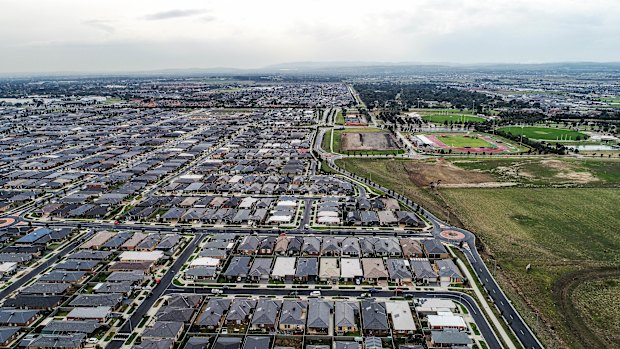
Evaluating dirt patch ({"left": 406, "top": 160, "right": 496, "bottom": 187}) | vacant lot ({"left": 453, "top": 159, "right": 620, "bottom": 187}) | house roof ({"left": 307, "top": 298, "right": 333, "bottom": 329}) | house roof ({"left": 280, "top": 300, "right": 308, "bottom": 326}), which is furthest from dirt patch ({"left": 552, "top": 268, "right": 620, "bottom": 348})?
vacant lot ({"left": 453, "top": 159, "right": 620, "bottom": 187})

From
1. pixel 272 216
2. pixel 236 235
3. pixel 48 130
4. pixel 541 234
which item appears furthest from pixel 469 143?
pixel 48 130

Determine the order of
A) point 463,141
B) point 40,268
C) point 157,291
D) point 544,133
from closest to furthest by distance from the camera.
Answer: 1. point 157,291
2. point 40,268
3. point 463,141
4. point 544,133

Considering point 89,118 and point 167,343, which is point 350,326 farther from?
point 89,118

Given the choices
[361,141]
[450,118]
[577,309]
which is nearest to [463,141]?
[361,141]

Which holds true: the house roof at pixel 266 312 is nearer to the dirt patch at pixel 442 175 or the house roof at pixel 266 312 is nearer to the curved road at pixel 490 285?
the curved road at pixel 490 285

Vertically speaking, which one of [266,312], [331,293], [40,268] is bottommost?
[331,293]

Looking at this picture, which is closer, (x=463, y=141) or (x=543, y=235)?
(x=543, y=235)

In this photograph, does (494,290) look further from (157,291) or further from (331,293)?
(157,291)

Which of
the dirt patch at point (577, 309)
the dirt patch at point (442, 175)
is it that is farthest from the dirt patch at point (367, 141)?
the dirt patch at point (577, 309)
